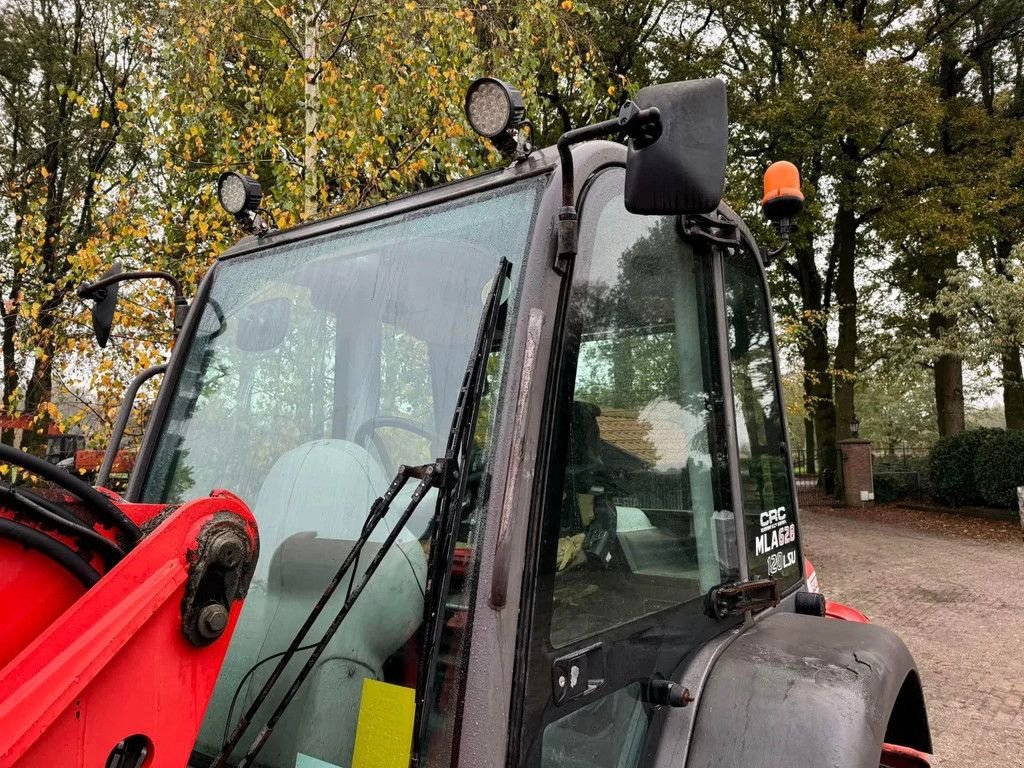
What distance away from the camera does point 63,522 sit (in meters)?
1.06

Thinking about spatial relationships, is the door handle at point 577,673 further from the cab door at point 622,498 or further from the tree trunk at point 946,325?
the tree trunk at point 946,325

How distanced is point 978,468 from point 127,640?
64.9ft

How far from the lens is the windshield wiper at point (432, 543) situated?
4.42 ft

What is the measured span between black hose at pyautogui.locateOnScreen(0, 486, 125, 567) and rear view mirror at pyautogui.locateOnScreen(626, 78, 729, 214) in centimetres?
105

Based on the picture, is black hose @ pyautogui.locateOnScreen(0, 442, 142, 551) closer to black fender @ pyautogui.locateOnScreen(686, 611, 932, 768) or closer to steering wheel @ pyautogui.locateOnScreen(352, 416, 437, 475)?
steering wheel @ pyautogui.locateOnScreen(352, 416, 437, 475)

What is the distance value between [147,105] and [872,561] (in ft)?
39.7

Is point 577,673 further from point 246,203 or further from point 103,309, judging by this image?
point 103,309

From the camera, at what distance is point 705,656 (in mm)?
1798

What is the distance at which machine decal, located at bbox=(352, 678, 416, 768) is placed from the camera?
132 centimetres

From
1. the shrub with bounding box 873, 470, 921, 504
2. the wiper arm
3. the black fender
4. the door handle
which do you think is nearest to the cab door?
the door handle

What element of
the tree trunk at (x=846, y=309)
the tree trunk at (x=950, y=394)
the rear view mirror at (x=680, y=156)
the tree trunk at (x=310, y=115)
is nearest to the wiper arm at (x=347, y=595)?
the rear view mirror at (x=680, y=156)

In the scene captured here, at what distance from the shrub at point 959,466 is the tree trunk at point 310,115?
1721 cm

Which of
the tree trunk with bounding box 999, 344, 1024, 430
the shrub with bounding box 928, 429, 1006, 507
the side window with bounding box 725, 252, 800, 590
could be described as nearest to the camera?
the side window with bounding box 725, 252, 800, 590

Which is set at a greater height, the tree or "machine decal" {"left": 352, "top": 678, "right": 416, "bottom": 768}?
the tree
